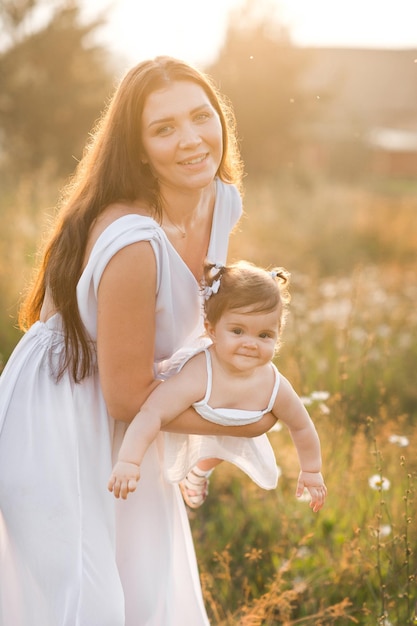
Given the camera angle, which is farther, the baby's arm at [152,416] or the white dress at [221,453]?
the white dress at [221,453]

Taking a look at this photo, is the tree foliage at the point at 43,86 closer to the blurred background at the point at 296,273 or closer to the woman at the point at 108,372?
the blurred background at the point at 296,273

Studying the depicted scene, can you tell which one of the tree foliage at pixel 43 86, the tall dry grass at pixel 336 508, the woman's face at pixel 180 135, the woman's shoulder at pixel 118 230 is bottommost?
the tall dry grass at pixel 336 508

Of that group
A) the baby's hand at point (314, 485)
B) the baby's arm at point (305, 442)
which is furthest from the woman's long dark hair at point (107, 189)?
the baby's hand at point (314, 485)

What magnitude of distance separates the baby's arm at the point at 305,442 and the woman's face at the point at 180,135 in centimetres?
62

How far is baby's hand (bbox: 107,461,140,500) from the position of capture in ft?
Result: 6.17

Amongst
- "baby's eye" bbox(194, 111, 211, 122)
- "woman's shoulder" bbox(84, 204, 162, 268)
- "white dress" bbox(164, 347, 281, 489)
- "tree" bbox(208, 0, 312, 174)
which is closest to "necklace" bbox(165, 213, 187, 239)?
"woman's shoulder" bbox(84, 204, 162, 268)

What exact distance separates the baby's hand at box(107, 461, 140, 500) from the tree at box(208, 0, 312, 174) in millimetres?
18463

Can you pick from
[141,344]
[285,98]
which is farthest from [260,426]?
[285,98]

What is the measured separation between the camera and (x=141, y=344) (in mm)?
→ 1979

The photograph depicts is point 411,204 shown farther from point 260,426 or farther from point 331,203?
point 260,426

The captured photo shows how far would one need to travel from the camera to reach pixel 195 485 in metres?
2.52

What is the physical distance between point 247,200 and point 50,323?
10864 millimetres

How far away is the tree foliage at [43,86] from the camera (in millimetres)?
15703

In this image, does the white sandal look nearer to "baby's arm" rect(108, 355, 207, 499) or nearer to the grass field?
the grass field
